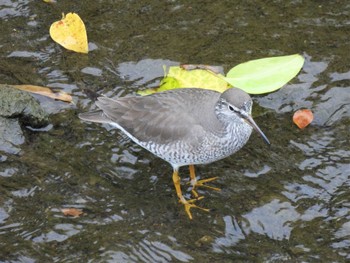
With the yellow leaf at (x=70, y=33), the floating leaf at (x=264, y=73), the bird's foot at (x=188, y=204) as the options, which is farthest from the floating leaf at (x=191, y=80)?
the bird's foot at (x=188, y=204)

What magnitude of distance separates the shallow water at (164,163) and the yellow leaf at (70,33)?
103 mm

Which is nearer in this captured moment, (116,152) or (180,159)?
(180,159)

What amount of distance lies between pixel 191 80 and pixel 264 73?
73 centimetres

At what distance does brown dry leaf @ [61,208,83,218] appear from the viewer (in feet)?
19.6

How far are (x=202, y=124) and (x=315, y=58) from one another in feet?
6.02

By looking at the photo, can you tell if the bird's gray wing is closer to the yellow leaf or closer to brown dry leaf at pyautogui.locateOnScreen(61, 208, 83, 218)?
brown dry leaf at pyautogui.locateOnScreen(61, 208, 83, 218)

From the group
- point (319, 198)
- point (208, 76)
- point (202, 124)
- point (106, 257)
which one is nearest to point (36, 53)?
point (208, 76)

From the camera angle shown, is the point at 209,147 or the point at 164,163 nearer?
the point at 209,147

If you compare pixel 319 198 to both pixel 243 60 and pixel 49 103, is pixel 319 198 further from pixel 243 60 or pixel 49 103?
pixel 49 103

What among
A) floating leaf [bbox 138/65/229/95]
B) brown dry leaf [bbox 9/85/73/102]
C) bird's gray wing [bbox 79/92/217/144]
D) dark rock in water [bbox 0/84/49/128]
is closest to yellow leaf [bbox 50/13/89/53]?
brown dry leaf [bbox 9/85/73/102]

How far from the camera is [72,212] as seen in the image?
236 inches

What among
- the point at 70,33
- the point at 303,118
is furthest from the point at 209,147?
the point at 70,33

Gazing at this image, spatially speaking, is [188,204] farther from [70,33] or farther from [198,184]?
[70,33]

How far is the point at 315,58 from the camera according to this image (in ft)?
24.1
